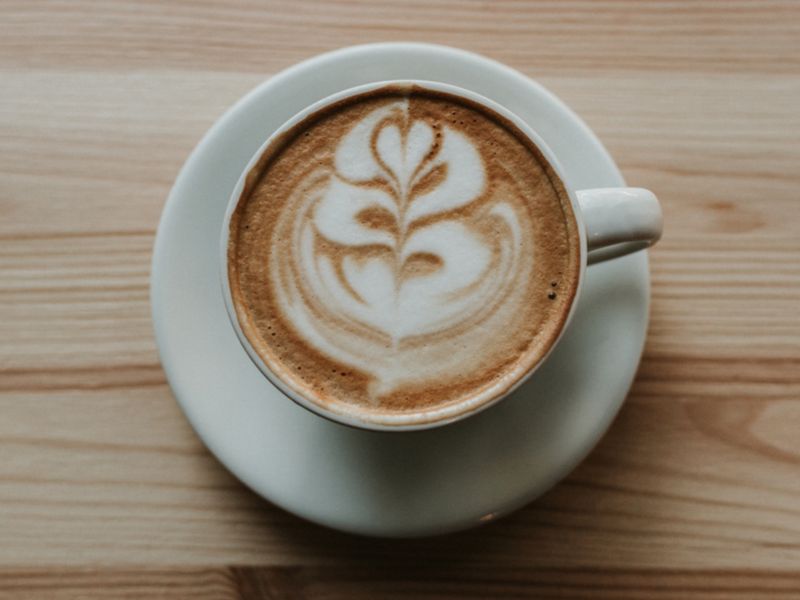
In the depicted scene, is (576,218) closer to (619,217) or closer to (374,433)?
(619,217)

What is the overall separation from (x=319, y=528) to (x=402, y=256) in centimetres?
44

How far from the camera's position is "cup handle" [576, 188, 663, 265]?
83 cm

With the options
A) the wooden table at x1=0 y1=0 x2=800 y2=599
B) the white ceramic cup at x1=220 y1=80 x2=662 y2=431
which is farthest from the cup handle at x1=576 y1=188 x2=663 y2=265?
the wooden table at x1=0 y1=0 x2=800 y2=599

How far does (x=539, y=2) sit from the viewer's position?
44.1 inches

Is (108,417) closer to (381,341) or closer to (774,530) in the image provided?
(381,341)

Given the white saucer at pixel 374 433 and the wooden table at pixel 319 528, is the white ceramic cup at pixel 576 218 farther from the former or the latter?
the wooden table at pixel 319 528

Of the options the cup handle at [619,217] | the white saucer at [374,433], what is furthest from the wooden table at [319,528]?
the cup handle at [619,217]

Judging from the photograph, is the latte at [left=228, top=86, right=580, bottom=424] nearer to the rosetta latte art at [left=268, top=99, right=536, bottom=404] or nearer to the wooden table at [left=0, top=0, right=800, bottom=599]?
the rosetta latte art at [left=268, top=99, right=536, bottom=404]

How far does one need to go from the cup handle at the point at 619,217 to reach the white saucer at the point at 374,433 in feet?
0.30

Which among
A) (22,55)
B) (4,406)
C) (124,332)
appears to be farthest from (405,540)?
(22,55)

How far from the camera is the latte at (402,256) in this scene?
32.6 inches

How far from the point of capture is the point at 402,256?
0.85 metres

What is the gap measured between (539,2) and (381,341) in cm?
61

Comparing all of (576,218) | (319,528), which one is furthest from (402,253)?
(319,528)
